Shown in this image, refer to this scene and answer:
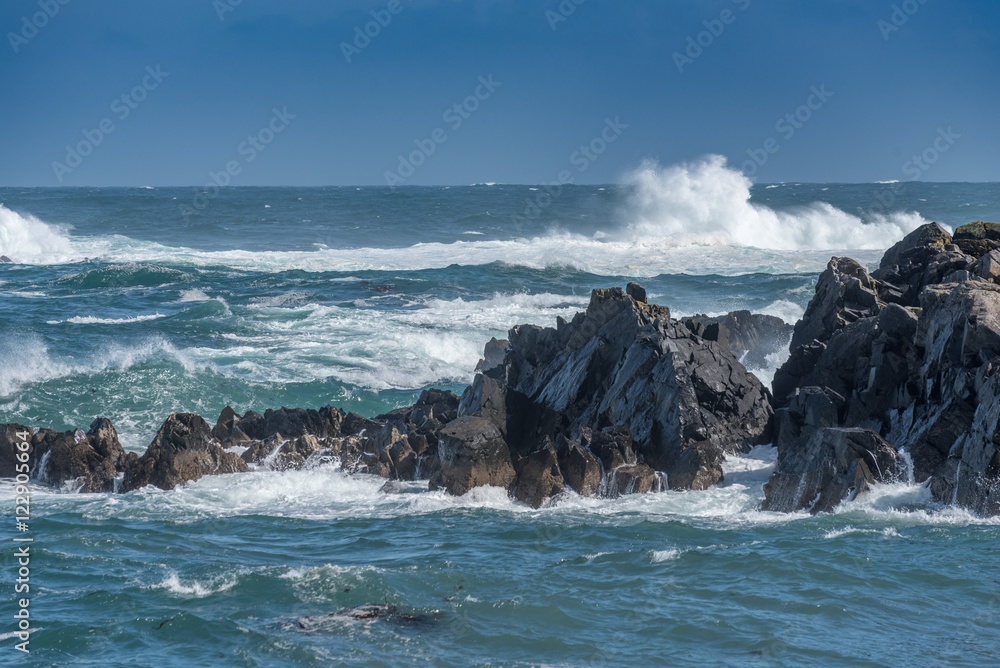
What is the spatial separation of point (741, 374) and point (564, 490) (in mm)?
4394

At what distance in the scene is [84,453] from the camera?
14359 mm

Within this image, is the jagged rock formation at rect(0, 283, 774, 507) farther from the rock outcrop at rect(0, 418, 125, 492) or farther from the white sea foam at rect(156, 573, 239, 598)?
the white sea foam at rect(156, 573, 239, 598)

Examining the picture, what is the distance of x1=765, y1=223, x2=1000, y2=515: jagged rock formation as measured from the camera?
38.6 ft

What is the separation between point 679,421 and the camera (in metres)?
13.8

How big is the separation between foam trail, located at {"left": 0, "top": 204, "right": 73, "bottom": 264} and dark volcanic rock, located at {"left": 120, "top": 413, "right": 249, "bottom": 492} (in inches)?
1534

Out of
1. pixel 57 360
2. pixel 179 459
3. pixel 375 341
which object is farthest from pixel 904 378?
pixel 57 360

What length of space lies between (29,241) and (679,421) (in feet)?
169

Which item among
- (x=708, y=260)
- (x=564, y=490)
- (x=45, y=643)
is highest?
(x=708, y=260)

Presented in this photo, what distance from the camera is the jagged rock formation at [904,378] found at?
11.8 m

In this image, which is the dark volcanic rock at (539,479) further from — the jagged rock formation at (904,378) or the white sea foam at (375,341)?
the white sea foam at (375,341)

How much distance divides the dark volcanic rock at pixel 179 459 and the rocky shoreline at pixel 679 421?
25 mm

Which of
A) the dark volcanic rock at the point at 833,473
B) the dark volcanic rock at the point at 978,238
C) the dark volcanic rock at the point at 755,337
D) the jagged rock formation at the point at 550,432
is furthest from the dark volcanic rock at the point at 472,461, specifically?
the dark volcanic rock at the point at 978,238

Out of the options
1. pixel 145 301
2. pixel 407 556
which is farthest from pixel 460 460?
pixel 145 301

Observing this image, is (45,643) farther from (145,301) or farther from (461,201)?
(461,201)
